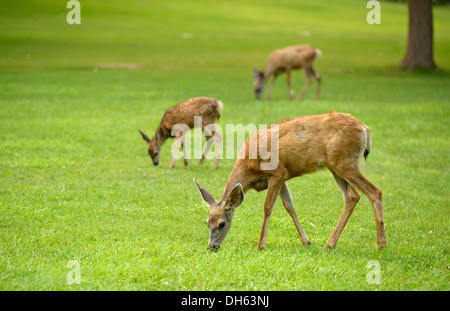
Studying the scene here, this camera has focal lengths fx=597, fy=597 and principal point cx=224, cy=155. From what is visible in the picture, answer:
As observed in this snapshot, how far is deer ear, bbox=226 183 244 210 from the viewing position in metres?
6.70

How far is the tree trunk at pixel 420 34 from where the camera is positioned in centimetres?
2583

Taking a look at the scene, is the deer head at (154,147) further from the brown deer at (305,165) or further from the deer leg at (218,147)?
the brown deer at (305,165)

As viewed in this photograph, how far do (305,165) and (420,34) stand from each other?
2120 cm

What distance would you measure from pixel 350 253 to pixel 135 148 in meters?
7.07

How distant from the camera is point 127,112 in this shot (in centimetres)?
1675

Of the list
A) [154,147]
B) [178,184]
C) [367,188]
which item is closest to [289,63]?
[154,147]

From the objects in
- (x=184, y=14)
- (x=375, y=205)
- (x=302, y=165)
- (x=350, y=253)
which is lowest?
(x=350, y=253)

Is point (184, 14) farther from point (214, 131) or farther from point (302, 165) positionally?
point (302, 165)

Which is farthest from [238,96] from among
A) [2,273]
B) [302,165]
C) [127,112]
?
[2,273]

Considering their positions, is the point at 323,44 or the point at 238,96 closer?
the point at 238,96

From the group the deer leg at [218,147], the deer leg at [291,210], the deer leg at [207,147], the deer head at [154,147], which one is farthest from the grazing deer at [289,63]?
the deer leg at [291,210]

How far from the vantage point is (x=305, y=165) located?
6895 mm

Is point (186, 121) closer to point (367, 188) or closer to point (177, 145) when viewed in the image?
point (177, 145)

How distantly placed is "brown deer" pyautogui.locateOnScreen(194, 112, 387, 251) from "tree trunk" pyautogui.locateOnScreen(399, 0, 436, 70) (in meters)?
20.8
